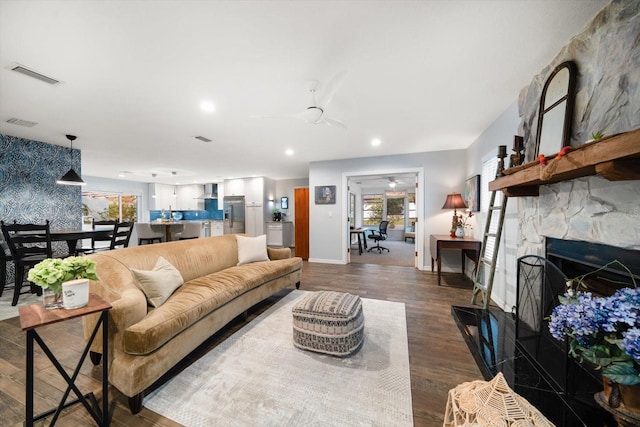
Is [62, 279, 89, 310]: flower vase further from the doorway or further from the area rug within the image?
the doorway

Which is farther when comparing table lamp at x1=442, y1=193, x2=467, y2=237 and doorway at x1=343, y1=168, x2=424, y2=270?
doorway at x1=343, y1=168, x2=424, y2=270

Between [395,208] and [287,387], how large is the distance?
9457 millimetres

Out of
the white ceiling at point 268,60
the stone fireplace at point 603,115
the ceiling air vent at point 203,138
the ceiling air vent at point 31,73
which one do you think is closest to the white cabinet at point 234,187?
the ceiling air vent at point 203,138

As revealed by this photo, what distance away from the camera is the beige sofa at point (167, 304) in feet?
4.76

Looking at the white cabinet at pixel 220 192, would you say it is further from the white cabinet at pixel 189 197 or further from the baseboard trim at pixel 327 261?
the baseboard trim at pixel 327 261

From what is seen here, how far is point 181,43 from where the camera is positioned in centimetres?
180

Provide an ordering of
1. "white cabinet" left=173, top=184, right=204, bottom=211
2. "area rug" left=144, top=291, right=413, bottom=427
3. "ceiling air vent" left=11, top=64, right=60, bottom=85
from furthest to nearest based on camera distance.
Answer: "white cabinet" left=173, top=184, right=204, bottom=211 → "ceiling air vent" left=11, top=64, right=60, bottom=85 → "area rug" left=144, top=291, right=413, bottom=427

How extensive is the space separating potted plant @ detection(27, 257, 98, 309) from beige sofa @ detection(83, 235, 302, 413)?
0.29 meters

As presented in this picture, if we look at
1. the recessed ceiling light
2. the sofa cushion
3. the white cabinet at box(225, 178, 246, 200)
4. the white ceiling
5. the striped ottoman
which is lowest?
the striped ottoman

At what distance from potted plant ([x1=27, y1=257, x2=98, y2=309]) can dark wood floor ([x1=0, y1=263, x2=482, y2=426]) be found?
74 cm

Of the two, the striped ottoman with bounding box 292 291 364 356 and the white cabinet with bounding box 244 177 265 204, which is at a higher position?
the white cabinet with bounding box 244 177 265 204

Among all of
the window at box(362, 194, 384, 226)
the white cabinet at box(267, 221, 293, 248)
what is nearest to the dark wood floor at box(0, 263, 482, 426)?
the white cabinet at box(267, 221, 293, 248)

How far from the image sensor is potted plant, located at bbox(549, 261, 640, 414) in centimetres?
87

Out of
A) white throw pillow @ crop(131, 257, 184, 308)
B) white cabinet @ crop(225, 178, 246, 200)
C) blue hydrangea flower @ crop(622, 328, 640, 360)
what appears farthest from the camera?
white cabinet @ crop(225, 178, 246, 200)
